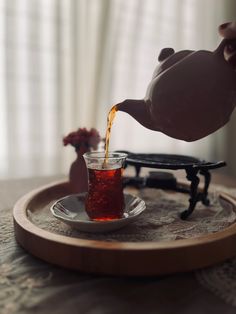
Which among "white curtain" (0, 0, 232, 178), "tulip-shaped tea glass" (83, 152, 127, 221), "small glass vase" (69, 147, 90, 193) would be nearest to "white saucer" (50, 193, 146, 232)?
"tulip-shaped tea glass" (83, 152, 127, 221)

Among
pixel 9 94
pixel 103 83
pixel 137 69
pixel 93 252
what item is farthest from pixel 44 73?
pixel 93 252

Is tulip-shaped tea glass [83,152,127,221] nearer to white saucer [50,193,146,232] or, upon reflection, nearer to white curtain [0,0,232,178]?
white saucer [50,193,146,232]

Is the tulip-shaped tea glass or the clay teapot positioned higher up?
the clay teapot

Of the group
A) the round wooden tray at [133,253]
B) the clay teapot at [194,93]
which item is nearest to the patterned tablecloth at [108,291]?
the round wooden tray at [133,253]

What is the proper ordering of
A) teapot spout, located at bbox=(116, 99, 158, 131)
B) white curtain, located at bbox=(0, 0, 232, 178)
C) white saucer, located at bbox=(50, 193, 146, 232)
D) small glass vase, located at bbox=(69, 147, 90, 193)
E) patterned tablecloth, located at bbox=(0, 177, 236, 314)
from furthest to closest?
white curtain, located at bbox=(0, 0, 232, 178) < small glass vase, located at bbox=(69, 147, 90, 193) < teapot spout, located at bbox=(116, 99, 158, 131) < white saucer, located at bbox=(50, 193, 146, 232) < patterned tablecloth, located at bbox=(0, 177, 236, 314)

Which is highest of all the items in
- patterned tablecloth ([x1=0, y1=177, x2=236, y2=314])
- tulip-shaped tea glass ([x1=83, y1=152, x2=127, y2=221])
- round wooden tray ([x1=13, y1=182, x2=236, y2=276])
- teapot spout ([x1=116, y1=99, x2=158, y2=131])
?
teapot spout ([x1=116, y1=99, x2=158, y2=131])

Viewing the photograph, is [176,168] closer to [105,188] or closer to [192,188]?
[192,188]

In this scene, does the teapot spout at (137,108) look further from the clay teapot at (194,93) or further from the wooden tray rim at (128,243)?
the wooden tray rim at (128,243)
